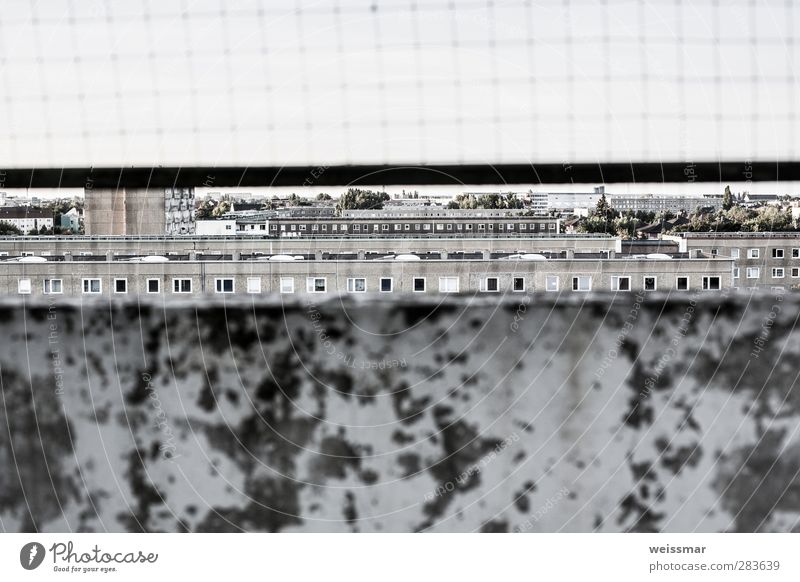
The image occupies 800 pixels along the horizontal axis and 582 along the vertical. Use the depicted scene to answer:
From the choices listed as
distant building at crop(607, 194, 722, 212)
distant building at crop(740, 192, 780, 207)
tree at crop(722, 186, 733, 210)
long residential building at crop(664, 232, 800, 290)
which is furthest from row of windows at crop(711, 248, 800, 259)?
distant building at crop(740, 192, 780, 207)

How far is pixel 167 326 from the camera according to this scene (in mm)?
1064

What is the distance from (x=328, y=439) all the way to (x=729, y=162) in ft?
2.34

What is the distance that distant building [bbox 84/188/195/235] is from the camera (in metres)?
1.46

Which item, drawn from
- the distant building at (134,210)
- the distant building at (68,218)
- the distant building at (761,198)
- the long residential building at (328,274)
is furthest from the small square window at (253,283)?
the distant building at (134,210)

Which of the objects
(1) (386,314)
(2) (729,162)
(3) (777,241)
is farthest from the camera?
(3) (777,241)

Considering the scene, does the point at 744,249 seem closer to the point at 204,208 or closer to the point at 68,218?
the point at 68,218

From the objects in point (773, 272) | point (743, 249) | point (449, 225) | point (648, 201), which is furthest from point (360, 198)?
point (773, 272)

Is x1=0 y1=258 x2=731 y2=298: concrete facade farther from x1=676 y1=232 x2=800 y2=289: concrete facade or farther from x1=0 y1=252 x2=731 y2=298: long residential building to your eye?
x1=676 y1=232 x2=800 y2=289: concrete facade
